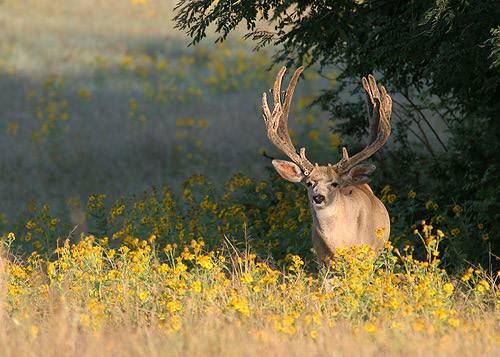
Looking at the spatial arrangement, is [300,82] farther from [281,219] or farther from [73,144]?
[281,219]

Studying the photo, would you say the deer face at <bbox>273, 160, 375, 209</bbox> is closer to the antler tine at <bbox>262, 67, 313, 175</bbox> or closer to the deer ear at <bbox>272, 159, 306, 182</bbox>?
the deer ear at <bbox>272, 159, 306, 182</bbox>

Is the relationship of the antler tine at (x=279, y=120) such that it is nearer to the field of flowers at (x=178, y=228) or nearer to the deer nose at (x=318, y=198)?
the deer nose at (x=318, y=198)

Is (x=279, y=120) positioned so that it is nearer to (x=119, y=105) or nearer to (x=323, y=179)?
(x=323, y=179)

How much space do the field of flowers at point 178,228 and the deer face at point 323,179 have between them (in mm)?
634

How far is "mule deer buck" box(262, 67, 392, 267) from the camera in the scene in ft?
23.0

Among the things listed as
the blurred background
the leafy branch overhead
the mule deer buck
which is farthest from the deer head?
the blurred background

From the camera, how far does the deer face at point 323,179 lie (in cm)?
688

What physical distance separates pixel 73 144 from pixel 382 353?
14.1 metres

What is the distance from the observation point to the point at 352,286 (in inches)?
236

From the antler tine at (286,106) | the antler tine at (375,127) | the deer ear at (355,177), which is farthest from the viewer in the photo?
the antler tine at (286,106)

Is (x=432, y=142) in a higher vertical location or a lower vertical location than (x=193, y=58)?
lower

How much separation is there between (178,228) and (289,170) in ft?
6.54

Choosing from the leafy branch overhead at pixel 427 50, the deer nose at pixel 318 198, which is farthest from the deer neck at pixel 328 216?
the leafy branch overhead at pixel 427 50

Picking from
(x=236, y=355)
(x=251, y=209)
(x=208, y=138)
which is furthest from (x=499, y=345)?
(x=208, y=138)
